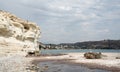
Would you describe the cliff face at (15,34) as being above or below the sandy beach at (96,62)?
above

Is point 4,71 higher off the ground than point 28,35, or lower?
lower

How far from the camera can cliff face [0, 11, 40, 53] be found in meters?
52.0

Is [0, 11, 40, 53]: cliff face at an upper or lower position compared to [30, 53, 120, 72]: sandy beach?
upper

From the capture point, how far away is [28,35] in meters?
67.5

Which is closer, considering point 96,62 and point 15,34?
point 96,62

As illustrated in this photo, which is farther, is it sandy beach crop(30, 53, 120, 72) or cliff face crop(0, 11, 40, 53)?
cliff face crop(0, 11, 40, 53)

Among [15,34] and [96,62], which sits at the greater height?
[15,34]

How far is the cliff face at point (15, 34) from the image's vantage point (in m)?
52.0

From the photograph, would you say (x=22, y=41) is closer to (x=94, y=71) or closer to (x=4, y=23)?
(x=4, y=23)

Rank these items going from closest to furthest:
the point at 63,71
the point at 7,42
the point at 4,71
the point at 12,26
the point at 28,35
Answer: the point at 4,71 < the point at 63,71 < the point at 7,42 < the point at 12,26 < the point at 28,35

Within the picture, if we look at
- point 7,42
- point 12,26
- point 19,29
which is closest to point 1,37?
point 7,42

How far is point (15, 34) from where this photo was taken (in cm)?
5862

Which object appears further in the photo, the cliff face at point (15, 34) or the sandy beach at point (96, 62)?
the cliff face at point (15, 34)

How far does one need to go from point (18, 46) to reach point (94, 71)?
3335 centimetres
